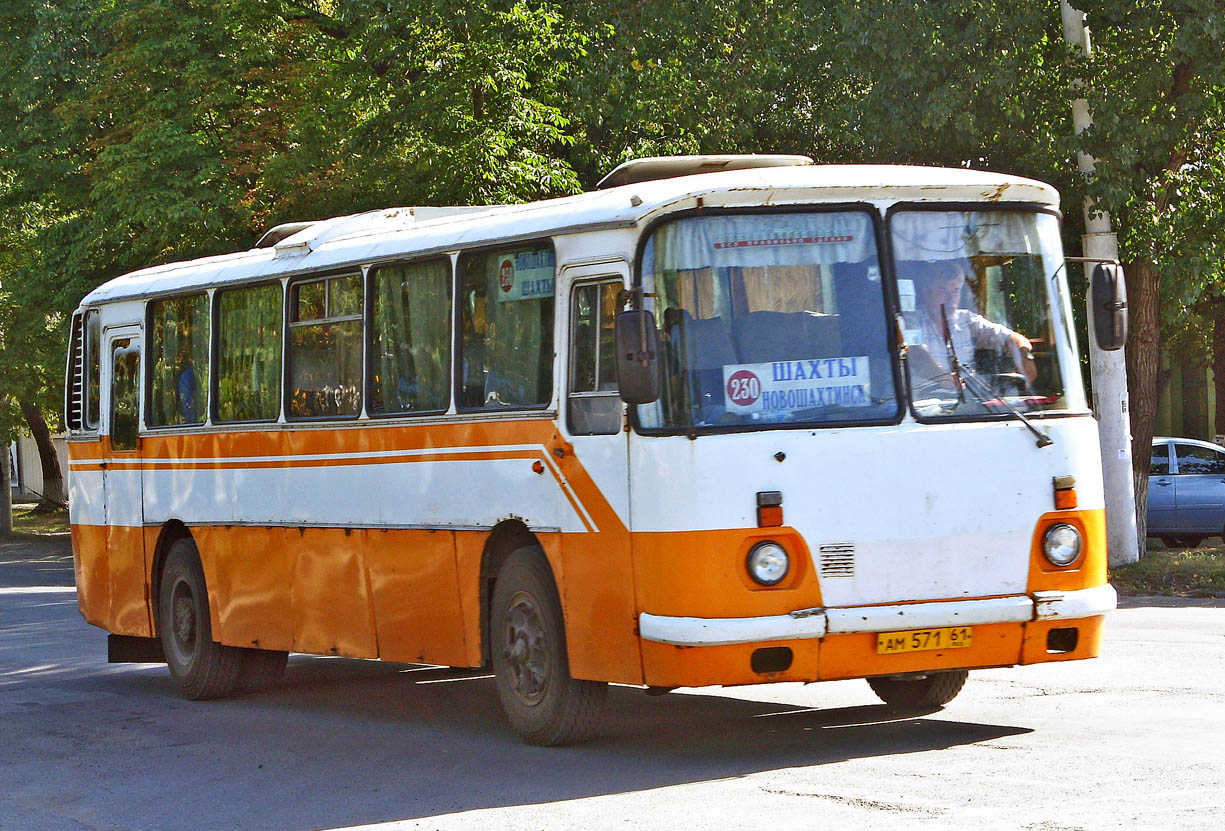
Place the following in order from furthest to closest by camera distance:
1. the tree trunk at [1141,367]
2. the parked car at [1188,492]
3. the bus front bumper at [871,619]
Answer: the parked car at [1188,492] → the tree trunk at [1141,367] → the bus front bumper at [871,619]

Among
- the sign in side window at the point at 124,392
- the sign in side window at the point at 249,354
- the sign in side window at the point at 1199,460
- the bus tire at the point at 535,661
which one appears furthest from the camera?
the sign in side window at the point at 1199,460

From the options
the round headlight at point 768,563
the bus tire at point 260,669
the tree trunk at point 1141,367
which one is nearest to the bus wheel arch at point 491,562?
the round headlight at point 768,563

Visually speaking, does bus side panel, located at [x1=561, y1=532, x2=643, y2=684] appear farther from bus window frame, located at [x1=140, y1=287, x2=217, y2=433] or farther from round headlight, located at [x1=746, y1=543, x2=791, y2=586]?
bus window frame, located at [x1=140, y1=287, x2=217, y2=433]

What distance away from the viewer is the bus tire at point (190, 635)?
1441cm

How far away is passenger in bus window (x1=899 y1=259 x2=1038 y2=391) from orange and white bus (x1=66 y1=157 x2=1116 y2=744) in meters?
0.01

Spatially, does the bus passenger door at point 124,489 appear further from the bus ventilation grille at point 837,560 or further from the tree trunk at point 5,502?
the tree trunk at point 5,502

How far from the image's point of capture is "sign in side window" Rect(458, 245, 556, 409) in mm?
10609

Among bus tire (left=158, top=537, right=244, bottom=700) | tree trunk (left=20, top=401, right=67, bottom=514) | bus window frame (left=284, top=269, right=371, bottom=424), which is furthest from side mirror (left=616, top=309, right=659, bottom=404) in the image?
tree trunk (left=20, top=401, right=67, bottom=514)

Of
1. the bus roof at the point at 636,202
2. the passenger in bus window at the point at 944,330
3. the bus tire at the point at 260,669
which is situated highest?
the bus roof at the point at 636,202

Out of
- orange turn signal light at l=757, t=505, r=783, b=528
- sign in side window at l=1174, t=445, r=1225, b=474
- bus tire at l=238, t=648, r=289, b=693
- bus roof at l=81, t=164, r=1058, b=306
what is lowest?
bus tire at l=238, t=648, r=289, b=693

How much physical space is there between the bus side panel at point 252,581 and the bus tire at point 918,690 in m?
4.17

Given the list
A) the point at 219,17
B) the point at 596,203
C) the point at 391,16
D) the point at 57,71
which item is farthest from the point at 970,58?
the point at 57,71

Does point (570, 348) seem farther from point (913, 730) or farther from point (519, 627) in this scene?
point (913, 730)

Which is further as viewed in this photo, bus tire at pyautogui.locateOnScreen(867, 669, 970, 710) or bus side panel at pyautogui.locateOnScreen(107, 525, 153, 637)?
bus side panel at pyautogui.locateOnScreen(107, 525, 153, 637)
